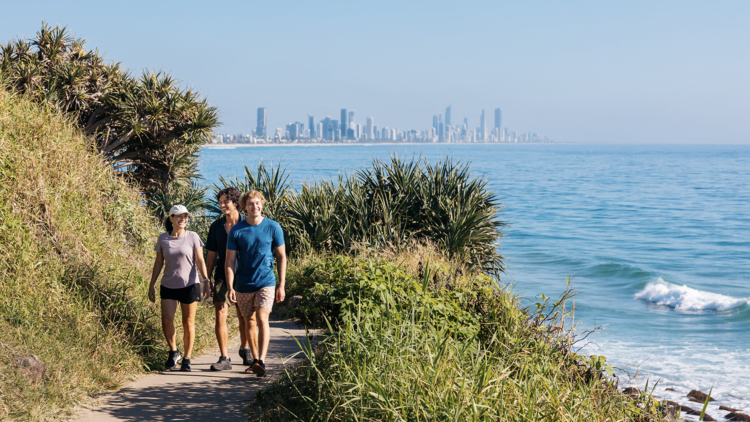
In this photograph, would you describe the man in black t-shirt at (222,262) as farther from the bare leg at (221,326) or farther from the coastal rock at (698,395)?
the coastal rock at (698,395)

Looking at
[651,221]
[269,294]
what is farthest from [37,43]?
[651,221]

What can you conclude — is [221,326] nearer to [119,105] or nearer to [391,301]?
[391,301]

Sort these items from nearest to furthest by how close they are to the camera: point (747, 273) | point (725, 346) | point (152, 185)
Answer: point (725, 346) < point (152, 185) < point (747, 273)

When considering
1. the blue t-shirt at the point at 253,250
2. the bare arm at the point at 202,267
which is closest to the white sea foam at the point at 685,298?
the blue t-shirt at the point at 253,250

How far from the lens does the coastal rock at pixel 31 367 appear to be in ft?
16.8

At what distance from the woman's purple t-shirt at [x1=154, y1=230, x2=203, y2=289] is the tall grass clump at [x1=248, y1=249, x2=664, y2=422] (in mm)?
1394

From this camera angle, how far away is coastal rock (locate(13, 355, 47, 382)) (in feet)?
16.8

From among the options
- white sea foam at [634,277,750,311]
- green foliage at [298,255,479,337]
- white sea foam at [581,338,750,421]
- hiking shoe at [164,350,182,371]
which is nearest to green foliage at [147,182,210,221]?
hiking shoe at [164,350,182,371]

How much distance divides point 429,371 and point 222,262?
123 inches

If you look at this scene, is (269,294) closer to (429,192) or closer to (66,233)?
(66,233)

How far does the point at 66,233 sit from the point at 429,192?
22.8ft

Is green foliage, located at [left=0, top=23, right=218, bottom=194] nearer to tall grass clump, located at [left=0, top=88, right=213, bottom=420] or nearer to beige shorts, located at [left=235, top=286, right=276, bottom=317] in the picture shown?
tall grass clump, located at [left=0, top=88, right=213, bottom=420]

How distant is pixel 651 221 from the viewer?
132 ft

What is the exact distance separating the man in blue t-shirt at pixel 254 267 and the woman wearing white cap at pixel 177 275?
0.55 metres
